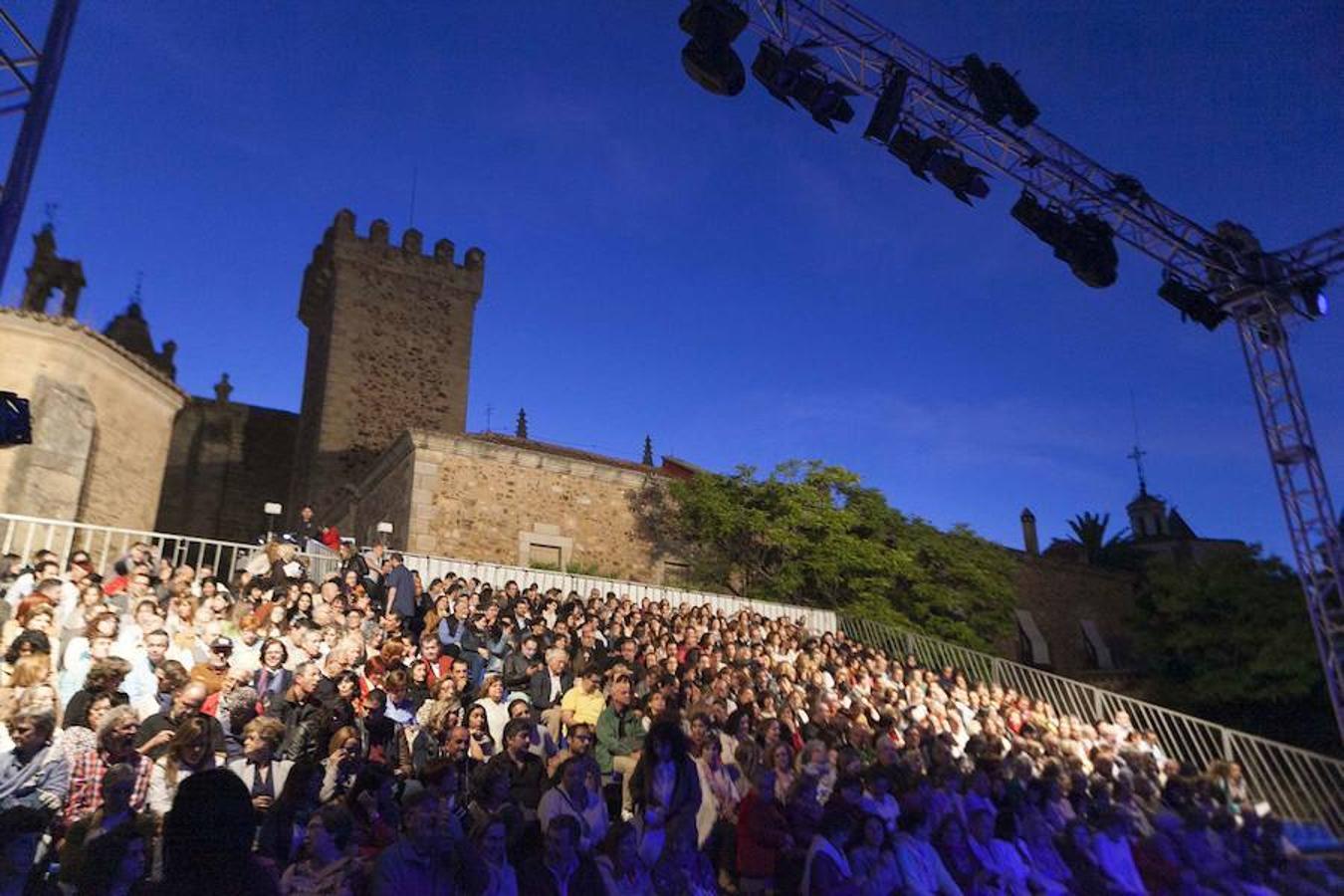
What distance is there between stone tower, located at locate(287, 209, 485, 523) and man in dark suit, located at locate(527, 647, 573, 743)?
1669cm

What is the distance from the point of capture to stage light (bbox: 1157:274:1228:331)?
11672mm

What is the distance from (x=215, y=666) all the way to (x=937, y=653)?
42.4ft

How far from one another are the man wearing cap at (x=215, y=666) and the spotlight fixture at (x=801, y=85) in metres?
7.27

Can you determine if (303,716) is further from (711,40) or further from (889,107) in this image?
(889,107)

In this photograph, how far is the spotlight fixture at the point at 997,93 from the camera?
9.71 m

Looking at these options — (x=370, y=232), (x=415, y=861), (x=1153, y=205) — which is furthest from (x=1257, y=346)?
(x=370, y=232)

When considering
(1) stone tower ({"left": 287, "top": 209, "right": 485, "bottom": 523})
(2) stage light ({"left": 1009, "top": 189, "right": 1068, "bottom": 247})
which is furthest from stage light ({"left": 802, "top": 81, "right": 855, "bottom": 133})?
(1) stone tower ({"left": 287, "top": 209, "right": 485, "bottom": 523})

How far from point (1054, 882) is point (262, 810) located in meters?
5.77

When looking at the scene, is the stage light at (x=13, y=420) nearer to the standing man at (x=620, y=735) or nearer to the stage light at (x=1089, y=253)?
the standing man at (x=620, y=735)

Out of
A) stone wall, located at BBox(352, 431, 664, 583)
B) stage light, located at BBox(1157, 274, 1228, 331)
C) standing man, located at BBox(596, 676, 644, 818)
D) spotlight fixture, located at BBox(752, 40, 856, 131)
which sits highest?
spotlight fixture, located at BBox(752, 40, 856, 131)

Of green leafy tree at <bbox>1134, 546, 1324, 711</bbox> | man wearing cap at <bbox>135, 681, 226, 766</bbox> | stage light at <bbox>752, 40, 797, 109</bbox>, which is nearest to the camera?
man wearing cap at <bbox>135, 681, 226, 766</bbox>

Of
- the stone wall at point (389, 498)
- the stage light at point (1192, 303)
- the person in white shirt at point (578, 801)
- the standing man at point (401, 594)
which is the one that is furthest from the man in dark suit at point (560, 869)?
the stone wall at point (389, 498)

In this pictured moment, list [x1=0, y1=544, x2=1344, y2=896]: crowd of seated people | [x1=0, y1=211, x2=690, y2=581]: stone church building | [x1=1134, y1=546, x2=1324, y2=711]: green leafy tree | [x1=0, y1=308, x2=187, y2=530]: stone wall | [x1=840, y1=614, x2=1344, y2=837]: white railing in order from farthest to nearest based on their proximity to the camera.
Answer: [x1=1134, y1=546, x2=1324, y2=711]: green leafy tree, [x1=0, y1=211, x2=690, y2=581]: stone church building, [x1=0, y1=308, x2=187, y2=530]: stone wall, [x1=840, y1=614, x2=1344, y2=837]: white railing, [x1=0, y1=544, x2=1344, y2=896]: crowd of seated people

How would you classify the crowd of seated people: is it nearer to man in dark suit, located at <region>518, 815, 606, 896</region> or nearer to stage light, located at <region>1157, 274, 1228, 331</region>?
man in dark suit, located at <region>518, 815, 606, 896</region>
